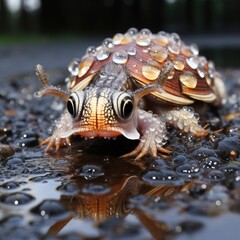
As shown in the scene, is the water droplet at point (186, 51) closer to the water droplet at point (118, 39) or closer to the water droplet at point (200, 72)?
the water droplet at point (200, 72)

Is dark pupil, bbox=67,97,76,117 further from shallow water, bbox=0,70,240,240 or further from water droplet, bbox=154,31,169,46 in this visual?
water droplet, bbox=154,31,169,46

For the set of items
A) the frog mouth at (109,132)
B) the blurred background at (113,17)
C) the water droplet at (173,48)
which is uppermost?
the water droplet at (173,48)

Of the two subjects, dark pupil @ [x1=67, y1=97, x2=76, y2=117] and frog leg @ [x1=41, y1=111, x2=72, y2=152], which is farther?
frog leg @ [x1=41, y1=111, x2=72, y2=152]

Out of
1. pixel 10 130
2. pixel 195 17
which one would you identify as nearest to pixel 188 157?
pixel 10 130

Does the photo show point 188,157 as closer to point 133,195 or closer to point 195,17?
point 133,195

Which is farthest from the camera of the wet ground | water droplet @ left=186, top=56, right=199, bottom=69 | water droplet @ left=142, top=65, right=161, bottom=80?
water droplet @ left=186, top=56, right=199, bottom=69

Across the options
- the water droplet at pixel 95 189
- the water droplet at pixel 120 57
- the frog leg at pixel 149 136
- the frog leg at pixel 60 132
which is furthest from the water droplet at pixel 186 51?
the water droplet at pixel 95 189

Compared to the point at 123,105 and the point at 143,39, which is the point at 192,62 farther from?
the point at 123,105

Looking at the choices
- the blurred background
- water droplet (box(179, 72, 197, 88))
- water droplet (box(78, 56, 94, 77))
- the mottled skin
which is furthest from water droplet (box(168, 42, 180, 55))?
the blurred background
